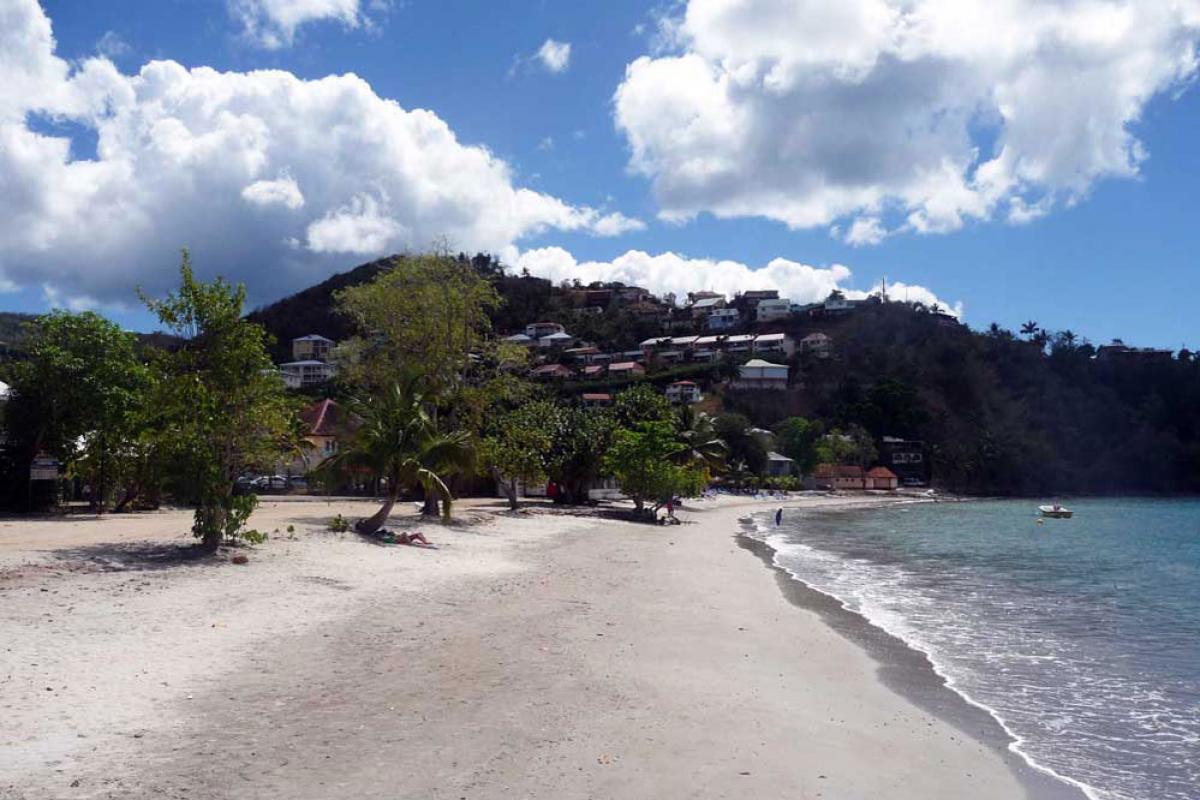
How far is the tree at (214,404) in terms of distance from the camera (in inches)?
637

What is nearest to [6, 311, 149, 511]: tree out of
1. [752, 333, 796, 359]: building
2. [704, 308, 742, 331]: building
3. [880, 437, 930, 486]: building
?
[880, 437, 930, 486]: building

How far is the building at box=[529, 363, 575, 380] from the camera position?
398 feet

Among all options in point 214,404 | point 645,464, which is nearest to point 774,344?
point 645,464

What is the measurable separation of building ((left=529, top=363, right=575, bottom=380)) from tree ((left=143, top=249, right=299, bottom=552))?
10108 cm

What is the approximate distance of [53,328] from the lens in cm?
2588

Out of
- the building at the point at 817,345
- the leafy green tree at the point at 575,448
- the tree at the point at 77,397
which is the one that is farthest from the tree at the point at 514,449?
the building at the point at 817,345

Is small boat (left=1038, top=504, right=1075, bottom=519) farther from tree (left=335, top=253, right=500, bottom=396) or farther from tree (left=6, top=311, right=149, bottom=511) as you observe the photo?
tree (left=6, top=311, right=149, bottom=511)

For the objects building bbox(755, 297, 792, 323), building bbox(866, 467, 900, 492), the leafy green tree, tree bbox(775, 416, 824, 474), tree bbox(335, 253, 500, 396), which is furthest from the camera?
building bbox(755, 297, 792, 323)

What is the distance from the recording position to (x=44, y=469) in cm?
2503

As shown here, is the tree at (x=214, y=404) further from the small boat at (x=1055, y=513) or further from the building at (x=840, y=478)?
the building at (x=840, y=478)

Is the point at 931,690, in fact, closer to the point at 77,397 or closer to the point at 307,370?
the point at 77,397

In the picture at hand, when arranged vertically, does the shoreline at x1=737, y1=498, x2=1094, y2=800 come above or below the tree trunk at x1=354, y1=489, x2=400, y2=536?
below

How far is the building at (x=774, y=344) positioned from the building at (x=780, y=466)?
44622 mm

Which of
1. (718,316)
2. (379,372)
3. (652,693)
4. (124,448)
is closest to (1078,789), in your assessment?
(652,693)
